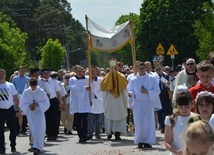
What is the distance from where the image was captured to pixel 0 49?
4438 centimetres

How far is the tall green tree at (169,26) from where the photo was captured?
61.6 m

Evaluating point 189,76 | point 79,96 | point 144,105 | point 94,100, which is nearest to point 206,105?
point 189,76

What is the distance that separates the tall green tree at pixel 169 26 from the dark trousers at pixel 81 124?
45826mm

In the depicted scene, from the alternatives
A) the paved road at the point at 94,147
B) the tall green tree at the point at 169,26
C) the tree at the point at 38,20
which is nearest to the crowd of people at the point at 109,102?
the paved road at the point at 94,147

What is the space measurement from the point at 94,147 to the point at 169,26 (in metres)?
49.6

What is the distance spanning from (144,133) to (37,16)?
250 feet

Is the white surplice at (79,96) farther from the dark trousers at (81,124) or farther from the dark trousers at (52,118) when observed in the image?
the dark trousers at (52,118)

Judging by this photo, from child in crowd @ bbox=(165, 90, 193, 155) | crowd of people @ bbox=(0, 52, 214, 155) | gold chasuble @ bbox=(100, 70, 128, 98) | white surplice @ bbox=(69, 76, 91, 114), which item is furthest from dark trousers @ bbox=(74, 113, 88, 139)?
child in crowd @ bbox=(165, 90, 193, 155)

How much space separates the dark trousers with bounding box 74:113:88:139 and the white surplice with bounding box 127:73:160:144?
7.06 ft

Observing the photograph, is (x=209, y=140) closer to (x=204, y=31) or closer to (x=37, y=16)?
(x=204, y=31)

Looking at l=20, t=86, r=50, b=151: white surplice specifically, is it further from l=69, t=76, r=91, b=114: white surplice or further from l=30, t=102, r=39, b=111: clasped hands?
l=69, t=76, r=91, b=114: white surplice

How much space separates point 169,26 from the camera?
2475 inches

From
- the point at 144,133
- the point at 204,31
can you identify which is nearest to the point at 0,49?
the point at 204,31

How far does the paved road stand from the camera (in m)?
13.1
